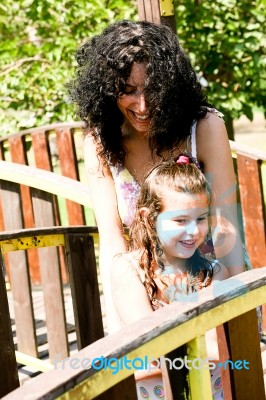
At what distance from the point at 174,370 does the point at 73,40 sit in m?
4.60

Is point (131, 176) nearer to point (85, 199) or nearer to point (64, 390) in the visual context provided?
point (85, 199)

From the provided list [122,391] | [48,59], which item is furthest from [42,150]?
[122,391]

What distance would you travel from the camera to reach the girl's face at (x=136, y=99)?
7.93 ft

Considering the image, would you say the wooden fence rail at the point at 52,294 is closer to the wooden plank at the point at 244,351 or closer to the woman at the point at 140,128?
the woman at the point at 140,128

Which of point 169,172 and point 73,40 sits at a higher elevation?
point 73,40

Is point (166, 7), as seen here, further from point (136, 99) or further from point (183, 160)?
point (183, 160)

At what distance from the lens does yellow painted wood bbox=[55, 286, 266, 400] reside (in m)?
1.31

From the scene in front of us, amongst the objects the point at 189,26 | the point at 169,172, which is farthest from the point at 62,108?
the point at 169,172

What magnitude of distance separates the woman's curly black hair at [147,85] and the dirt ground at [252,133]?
38.4 feet

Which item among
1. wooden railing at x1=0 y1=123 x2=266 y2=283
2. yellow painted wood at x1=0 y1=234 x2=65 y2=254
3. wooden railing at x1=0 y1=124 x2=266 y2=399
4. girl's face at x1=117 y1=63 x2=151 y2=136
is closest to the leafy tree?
wooden railing at x1=0 y1=123 x2=266 y2=283

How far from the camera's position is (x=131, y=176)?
100 inches

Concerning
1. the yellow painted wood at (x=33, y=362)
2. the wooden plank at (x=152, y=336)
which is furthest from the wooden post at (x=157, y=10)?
the wooden plank at (x=152, y=336)

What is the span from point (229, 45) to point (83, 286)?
315 centimetres

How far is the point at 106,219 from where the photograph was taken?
8.36 ft
